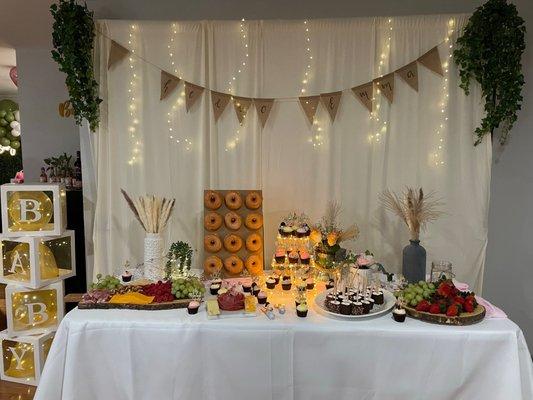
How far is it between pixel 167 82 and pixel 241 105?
19.5 inches

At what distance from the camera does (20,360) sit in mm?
2346

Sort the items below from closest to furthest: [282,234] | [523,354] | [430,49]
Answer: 1. [523,354]
2. [282,234]
3. [430,49]

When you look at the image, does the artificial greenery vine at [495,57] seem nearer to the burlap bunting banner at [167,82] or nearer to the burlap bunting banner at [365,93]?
the burlap bunting banner at [365,93]

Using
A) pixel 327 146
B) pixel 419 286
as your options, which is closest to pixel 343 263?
pixel 419 286

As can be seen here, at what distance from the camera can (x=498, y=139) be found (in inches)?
98.6

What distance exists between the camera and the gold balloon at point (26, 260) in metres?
2.34

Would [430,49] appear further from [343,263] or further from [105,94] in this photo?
[105,94]

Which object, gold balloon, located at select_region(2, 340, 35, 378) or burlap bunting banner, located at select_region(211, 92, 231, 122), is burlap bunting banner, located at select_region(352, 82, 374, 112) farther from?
gold balloon, located at select_region(2, 340, 35, 378)

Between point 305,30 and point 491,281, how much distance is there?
207cm

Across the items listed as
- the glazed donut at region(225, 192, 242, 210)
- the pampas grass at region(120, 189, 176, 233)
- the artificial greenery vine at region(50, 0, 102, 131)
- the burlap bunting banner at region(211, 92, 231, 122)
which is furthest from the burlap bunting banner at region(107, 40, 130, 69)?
the glazed donut at region(225, 192, 242, 210)

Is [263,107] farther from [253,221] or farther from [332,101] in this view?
[253,221]

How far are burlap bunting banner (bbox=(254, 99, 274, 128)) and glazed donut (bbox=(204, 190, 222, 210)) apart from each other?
65 cm

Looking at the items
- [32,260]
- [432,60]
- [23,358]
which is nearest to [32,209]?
[32,260]

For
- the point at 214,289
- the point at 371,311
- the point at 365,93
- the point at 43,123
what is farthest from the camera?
the point at 43,123
